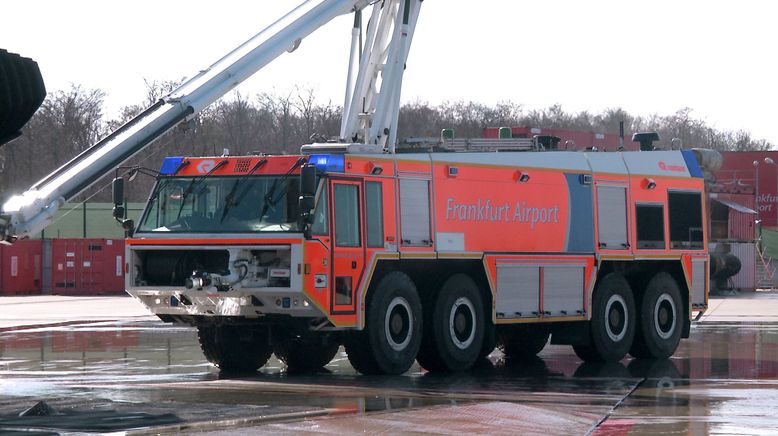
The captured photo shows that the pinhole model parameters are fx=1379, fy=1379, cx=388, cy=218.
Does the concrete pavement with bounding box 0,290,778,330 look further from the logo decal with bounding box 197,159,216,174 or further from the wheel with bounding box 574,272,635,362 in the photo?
the logo decal with bounding box 197,159,216,174

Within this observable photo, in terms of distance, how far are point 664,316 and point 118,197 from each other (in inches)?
337

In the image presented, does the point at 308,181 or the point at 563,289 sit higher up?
the point at 308,181

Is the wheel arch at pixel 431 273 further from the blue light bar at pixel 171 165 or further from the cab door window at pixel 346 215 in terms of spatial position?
the blue light bar at pixel 171 165

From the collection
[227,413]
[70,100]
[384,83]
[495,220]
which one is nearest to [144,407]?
[227,413]

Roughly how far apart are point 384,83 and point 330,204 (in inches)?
182

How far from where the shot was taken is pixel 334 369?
60.3 feet

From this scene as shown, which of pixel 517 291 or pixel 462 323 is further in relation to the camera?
pixel 517 291

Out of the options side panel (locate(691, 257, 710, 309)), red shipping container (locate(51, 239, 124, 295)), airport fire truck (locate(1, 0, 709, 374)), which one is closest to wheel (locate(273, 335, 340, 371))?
airport fire truck (locate(1, 0, 709, 374))

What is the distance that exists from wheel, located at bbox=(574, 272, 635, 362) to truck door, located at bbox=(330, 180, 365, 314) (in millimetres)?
4702

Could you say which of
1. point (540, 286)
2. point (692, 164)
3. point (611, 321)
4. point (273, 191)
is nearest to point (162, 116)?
point (273, 191)

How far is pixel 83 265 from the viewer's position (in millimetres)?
44438

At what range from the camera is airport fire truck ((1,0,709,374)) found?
640 inches

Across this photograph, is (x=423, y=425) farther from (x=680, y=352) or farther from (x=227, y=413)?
(x=680, y=352)

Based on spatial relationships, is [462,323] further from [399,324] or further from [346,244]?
[346,244]
